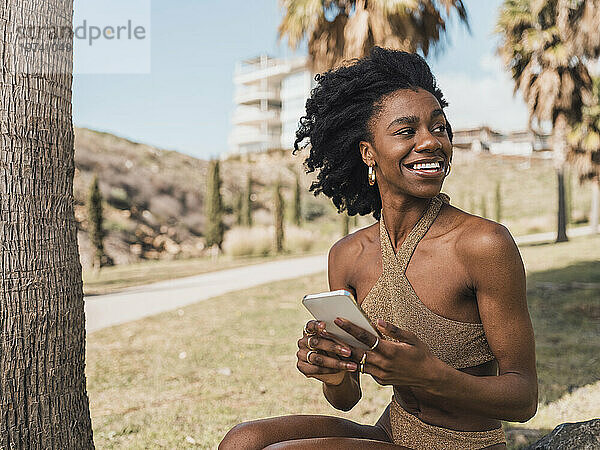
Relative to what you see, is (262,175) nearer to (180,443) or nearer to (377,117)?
(180,443)

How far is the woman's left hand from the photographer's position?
1427mm

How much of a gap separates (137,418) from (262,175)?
27.7 meters

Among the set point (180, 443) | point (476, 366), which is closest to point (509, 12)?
point (180, 443)

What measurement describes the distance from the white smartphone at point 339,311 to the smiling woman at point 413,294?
0.02 meters

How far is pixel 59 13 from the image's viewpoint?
243cm

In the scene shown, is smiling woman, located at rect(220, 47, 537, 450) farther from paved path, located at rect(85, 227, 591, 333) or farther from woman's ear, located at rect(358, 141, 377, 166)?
paved path, located at rect(85, 227, 591, 333)

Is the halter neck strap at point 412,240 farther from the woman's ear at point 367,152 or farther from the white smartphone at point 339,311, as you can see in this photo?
the white smartphone at point 339,311

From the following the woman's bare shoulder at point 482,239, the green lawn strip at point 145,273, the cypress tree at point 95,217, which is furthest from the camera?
the cypress tree at point 95,217

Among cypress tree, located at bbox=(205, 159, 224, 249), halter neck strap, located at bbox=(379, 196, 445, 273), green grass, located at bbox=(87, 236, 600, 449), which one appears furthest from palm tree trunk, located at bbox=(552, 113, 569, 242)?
halter neck strap, located at bbox=(379, 196, 445, 273)

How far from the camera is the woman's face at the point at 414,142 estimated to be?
1.89 metres

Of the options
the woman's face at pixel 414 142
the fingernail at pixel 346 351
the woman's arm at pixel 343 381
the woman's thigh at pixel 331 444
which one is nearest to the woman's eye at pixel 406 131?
the woman's face at pixel 414 142

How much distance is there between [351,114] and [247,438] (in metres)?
1.08

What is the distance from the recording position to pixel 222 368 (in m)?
6.07

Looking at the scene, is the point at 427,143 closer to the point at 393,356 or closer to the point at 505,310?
the point at 505,310
